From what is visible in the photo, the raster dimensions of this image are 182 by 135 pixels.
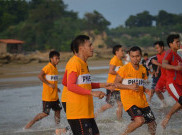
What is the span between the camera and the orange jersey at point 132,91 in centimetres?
556

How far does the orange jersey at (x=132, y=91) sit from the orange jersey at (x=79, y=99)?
4.43 ft

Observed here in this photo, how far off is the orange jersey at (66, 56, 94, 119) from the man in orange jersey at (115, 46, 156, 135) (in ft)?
3.18

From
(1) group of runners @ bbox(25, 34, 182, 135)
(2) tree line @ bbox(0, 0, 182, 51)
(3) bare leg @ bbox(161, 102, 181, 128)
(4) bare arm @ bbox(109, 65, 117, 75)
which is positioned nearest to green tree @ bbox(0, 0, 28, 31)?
(2) tree line @ bbox(0, 0, 182, 51)

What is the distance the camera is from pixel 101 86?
4.61 metres

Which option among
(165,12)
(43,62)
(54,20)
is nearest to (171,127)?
(43,62)

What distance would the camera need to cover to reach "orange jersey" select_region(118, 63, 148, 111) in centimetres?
556

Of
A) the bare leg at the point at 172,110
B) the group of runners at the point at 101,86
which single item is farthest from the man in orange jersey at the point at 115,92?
the bare leg at the point at 172,110

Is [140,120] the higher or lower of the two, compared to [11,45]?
lower

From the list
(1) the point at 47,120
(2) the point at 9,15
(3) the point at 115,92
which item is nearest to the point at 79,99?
(3) the point at 115,92

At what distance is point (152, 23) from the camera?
170m

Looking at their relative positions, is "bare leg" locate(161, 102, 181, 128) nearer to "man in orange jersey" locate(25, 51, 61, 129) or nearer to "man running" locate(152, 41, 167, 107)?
"man running" locate(152, 41, 167, 107)

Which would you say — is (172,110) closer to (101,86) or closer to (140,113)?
(140,113)

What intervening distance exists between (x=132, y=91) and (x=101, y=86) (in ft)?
3.80

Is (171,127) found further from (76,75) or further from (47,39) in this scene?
(47,39)
